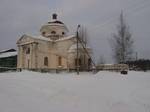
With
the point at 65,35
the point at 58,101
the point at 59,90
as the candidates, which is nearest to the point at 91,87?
the point at 59,90

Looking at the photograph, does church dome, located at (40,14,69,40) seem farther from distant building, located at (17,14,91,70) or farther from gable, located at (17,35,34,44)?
gable, located at (17,35,34,44)

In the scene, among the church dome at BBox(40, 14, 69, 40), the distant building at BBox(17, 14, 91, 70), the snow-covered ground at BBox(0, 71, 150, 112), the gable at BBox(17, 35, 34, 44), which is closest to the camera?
the snow-covered ground at BBox(0, 71, 150, 112)

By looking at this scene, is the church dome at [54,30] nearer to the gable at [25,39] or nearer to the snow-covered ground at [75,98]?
the gable at [25,39]

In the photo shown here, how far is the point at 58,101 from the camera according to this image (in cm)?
1102

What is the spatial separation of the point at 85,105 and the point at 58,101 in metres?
1.31

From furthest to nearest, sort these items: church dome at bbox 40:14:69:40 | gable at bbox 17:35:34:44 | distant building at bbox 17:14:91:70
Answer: church dome at bbox 40:14:69:40, gable at bbox 17:35:34:44, distant building at bbox 17:14:91:70

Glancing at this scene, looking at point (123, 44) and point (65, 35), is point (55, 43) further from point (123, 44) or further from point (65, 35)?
point (123, 44)

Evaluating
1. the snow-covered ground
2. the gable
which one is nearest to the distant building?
the gable

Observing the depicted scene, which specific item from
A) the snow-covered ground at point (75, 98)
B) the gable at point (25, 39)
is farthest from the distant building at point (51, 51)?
the snow-covered ground at point (75, 98)

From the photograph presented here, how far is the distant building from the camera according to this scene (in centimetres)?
4542

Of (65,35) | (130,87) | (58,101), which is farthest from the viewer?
(65,35)

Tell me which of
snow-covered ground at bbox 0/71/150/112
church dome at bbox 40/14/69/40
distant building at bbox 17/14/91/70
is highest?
church dome at bbox 40/14/69/40

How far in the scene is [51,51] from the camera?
48594mm

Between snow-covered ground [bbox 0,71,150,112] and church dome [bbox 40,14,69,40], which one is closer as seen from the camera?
snow-covered ground [bbox 0,71,150,112]
